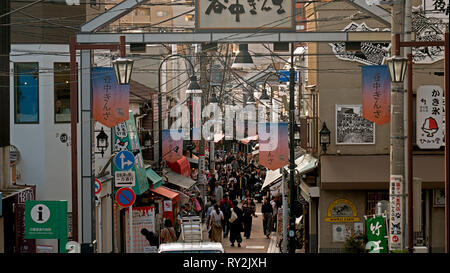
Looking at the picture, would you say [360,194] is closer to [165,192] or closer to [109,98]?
[165,192]

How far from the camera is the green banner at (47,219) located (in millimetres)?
15352

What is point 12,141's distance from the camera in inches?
972

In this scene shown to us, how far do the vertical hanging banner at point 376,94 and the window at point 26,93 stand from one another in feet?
35.6

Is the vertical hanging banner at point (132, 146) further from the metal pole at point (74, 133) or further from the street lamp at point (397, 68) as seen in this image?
the street lamp at point (397, 68)

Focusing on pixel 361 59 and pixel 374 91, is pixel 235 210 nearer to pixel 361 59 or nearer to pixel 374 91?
pixel 361 59

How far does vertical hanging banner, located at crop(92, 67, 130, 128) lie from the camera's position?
60.6 feet

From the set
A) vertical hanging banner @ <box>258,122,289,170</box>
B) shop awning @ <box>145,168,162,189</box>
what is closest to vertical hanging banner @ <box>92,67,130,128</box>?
vertical hanging banner @ <box>258,122,289,170</box>

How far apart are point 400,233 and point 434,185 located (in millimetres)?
10891

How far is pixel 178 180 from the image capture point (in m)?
37.7

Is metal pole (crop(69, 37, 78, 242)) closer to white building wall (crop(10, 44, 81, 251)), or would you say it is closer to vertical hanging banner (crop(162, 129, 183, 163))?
white building wall (crop(10, 44, 81, 251))

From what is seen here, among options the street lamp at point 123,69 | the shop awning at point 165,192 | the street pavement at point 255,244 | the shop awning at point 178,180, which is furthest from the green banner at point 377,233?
the shop awning at point 178,180

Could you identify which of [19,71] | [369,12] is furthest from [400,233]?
[19,71]

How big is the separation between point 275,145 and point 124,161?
23.1ft

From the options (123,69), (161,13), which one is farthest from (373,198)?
(161,13)
